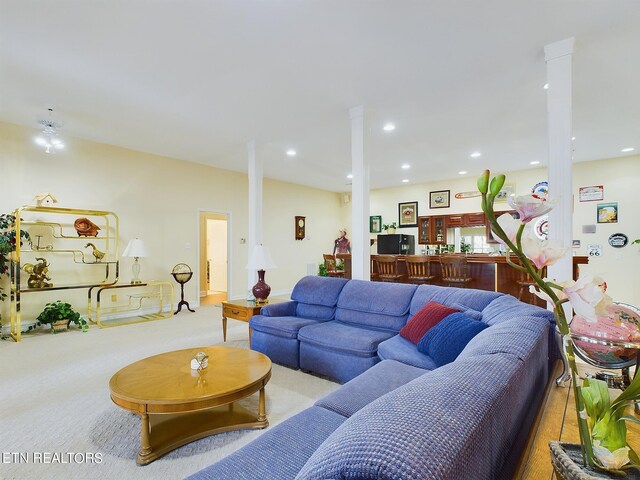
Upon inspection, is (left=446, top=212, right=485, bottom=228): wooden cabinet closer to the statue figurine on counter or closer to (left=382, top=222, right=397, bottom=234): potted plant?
(left=382, top=222, right=397, bottom=234): potted plant

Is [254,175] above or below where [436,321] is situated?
above

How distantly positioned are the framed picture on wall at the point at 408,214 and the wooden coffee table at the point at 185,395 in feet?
22.4

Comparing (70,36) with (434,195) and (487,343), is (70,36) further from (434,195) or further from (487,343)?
(434,195)

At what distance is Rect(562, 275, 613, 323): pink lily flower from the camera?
0.59 metres

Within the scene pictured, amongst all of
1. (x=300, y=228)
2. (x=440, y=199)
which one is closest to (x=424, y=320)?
(x=440, y=199)

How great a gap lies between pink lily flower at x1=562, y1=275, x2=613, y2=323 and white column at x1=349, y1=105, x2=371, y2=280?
340 centimetres

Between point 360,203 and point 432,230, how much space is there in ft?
15.7

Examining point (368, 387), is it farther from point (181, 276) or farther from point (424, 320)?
point (181, 276)

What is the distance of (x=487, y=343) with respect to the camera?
1.26 metres

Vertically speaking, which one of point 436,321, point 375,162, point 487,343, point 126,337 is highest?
point 375,162

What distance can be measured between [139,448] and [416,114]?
4308mm

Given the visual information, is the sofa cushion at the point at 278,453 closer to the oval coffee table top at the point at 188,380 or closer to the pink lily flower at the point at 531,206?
the oval coffee table top at the point at 188,380

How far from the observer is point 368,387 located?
1838mm

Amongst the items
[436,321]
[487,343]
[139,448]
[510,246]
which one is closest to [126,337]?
[139,448]
